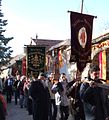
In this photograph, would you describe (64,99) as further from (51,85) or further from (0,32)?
(0,32)

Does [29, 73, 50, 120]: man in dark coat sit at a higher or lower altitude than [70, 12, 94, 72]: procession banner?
lower

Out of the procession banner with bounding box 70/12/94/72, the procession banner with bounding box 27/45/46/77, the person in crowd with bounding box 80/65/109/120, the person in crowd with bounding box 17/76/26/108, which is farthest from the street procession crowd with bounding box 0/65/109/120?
the person in crowd with bounding box 17/76/26/108

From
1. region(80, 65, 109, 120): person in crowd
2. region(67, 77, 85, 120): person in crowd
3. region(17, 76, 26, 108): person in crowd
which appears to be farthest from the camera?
region(17, 76, 26, 108): person in crowd

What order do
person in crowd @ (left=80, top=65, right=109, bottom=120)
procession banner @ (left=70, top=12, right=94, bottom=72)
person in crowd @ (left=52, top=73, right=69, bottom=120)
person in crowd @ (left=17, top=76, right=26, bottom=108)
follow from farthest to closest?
person in crowd @ (left=17, top=76, right=26, bottom=108) → person in crowd @ (left=52, top=73, right=69, bottom=120) → procession banner @ (left=70, top=12, right=94, bottom=72) → person in crowd @ (left=80, top=65, right=109, bottom=120)

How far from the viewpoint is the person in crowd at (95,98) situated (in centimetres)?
1013

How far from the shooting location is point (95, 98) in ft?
33.4

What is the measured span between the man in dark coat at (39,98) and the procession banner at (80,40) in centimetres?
148

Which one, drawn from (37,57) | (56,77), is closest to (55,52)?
(37,57)

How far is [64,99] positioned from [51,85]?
1354 millimetres

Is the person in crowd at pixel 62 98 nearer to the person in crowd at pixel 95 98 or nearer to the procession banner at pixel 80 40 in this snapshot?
the procession banner at pixel 80 40

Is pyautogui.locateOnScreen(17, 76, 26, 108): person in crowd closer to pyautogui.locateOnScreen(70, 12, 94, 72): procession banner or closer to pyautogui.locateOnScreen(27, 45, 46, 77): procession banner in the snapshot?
pyautogui.locateOnScreen(27, 45, 46, 77): procession banner

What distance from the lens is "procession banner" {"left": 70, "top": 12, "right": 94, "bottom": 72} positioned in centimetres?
1584

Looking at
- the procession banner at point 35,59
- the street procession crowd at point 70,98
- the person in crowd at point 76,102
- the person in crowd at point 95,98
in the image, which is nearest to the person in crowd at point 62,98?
the street procession crowd at point 70,98

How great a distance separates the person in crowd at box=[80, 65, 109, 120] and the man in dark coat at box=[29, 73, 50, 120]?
4.44 meters
